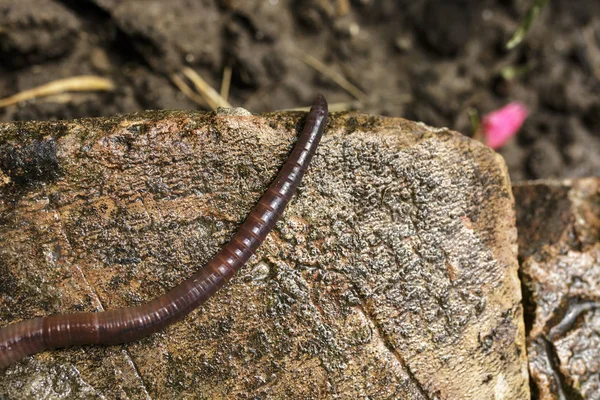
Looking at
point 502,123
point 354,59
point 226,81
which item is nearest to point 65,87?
Answer: point 226,81

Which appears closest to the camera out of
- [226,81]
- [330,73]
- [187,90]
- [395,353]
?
[395,353]

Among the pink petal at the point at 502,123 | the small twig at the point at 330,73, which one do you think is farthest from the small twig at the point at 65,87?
the pink petal at the point at 502,123

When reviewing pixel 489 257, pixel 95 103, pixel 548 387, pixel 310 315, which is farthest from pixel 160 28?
pixel 548 387

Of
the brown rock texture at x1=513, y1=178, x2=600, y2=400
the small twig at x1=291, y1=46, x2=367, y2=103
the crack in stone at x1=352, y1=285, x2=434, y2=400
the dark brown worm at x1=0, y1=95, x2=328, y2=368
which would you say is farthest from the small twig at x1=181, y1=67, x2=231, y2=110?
the brown rock texture at x1=513, y1=178, x2=600, y2=400

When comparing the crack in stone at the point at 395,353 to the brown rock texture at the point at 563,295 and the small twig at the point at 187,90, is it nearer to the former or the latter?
the brown rock texture at the point at 563,295

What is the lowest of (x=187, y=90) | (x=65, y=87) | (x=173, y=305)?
(x=173, y=305)

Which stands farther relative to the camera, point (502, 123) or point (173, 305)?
point (502, 123)

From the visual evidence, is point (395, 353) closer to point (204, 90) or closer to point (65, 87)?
point (204, 90)
